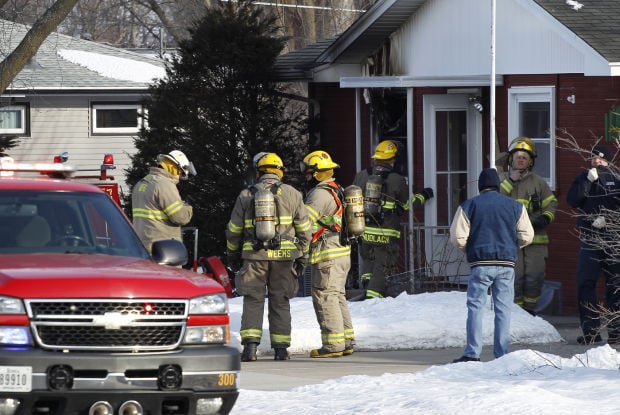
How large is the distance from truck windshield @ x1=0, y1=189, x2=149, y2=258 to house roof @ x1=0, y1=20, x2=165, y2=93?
68.7 ft

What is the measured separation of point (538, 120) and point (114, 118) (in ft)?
55.9

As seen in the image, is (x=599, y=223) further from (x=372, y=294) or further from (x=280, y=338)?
(x=372, y=294)

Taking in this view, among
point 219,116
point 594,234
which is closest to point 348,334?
point 594,234

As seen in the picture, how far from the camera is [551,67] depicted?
1686cm

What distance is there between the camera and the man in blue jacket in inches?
472

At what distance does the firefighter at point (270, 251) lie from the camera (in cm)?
1279

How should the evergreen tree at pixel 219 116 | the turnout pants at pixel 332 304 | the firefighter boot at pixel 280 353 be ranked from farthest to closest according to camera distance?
1. the evergreen tree at pixel 219 116
2. the turnout pants at pixel 332 304
3. the firefighter boot at pixel 280 353

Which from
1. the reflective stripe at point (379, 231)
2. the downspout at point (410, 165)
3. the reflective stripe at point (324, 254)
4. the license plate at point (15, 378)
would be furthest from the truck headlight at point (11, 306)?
the downspout at point (410, 165)

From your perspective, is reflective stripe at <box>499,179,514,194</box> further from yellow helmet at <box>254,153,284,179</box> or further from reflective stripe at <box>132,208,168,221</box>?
reflective stripe at <box>132,208,168,221</box>

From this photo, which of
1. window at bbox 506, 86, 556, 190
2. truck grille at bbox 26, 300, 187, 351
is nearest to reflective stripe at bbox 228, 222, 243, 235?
truck grille at bbox 26, 300, 187, 351

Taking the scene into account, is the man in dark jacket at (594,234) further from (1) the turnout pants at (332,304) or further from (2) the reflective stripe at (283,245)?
(2) the reflective stripe at (283,245)

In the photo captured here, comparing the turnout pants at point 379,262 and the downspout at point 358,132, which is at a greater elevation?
the downspout at point 358,132

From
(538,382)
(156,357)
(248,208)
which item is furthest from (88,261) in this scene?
(248,208)

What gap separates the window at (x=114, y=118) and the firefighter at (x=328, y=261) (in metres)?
19.3
